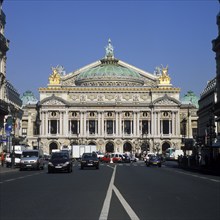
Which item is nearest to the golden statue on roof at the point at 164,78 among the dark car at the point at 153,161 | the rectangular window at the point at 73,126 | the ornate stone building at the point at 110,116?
the ornate stone building at the point at 110,116

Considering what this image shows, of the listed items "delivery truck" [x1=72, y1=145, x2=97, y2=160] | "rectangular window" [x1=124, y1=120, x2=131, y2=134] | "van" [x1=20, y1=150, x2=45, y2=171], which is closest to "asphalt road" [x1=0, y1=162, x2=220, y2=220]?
"van" [x1=20, y1=150, x2=45, y2=171]

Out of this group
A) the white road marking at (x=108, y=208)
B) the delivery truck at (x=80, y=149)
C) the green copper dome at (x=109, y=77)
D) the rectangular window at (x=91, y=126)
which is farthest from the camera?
the green copper dome at (x=109, y=77)

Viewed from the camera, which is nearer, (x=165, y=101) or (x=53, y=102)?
(x=53, y=102)

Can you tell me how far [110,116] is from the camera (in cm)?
17575

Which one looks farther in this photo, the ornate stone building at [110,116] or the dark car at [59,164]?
the ornate stone building at [110,116]

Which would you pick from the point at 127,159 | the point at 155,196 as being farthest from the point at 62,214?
the point at 127,159

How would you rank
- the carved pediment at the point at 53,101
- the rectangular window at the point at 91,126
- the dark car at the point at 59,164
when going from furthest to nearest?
the rectangular window at the point at 91,126
the carved pediment at the point at 53,101
the dark car at the point at 59,164

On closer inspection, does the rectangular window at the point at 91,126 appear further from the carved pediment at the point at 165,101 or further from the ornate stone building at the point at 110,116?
the carved pediment at the point at 165,101

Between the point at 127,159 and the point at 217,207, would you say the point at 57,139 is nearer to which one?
the point at 127,159

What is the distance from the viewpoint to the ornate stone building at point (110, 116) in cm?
17362

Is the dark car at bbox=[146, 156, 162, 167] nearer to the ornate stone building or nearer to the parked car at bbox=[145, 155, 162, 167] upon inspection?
the parked car at bbox=[145, 155, 162, 167]

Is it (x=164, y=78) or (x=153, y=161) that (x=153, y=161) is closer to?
(x=153, y=161)

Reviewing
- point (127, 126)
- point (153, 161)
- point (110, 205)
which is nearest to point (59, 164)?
point (153, 161)

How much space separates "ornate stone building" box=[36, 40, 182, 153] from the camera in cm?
17362
